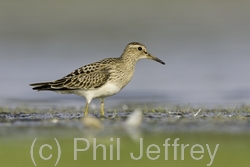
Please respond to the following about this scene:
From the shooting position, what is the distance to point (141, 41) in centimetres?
3194

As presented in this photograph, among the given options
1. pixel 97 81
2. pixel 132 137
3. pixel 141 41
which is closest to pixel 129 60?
pixel 97 81

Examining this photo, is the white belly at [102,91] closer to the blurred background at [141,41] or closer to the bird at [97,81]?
the bird at [97,81]

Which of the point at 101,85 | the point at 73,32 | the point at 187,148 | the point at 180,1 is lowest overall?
the point at 187,148

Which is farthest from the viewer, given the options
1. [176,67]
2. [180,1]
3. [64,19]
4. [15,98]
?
[180,1]

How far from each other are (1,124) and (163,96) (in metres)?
6.75

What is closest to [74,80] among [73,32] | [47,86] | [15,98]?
[47,86]

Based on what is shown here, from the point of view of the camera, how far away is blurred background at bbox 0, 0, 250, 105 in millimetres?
21641

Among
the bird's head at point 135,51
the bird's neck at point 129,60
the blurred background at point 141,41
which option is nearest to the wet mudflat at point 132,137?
the bird's neck at point 129,60

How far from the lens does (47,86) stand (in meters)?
16.7

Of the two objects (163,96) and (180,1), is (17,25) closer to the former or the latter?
(180,1)

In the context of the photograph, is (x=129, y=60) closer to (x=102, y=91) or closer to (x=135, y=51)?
(x=135, y=51)

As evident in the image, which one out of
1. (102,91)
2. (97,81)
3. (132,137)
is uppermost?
(97,81)

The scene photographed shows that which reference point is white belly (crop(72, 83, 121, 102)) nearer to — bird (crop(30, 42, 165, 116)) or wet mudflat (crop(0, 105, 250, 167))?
bird (crop(30, 42, 165, 116))

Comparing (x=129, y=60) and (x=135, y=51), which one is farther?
(x=135, y=51)
